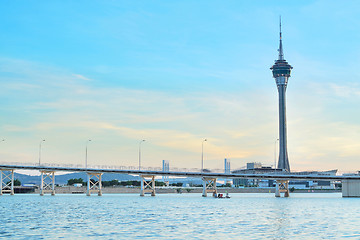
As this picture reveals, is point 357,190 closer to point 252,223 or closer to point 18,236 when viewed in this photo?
point 252,223

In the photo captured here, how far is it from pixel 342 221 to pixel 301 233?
18691mm

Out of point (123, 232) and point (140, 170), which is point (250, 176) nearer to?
point (140, 170)

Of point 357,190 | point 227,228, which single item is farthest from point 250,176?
point 227,228

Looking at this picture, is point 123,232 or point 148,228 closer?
point 123,232

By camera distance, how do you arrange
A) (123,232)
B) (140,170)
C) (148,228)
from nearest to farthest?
(123,232), (148,228), (140,170)

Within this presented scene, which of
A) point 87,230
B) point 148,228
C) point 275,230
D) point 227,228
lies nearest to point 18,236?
point 87,230

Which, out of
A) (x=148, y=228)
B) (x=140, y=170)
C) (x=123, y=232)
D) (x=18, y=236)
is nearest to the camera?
(x=18, y=236)

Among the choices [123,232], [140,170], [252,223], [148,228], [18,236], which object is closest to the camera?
[18,236]

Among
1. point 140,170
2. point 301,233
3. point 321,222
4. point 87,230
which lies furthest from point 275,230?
point 140,170

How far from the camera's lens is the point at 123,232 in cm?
5553

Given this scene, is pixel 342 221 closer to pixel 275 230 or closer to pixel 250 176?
pixel 275 230

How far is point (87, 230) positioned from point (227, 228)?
49.3 feet

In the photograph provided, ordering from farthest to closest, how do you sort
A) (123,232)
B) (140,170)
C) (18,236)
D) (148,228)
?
(140,170), (148,228), (123,232), (18,236)

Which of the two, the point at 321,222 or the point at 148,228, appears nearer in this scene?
the point at 148,228
